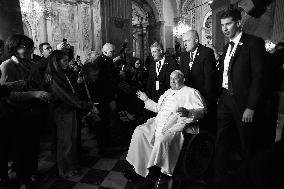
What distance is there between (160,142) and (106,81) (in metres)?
1.84

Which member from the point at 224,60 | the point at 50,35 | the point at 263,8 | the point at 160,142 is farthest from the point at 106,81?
the point at 50,35

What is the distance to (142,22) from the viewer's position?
19688 millimetres

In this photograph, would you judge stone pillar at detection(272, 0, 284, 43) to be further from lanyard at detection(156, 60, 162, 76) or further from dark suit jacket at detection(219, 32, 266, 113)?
dark suit jacket at detection(219, 32, 266, 113)

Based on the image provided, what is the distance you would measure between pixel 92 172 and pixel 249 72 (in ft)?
8.35

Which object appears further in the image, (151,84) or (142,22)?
(142,22)

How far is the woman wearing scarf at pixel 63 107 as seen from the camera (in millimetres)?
3107

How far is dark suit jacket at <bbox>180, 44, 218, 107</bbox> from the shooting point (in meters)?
3.43

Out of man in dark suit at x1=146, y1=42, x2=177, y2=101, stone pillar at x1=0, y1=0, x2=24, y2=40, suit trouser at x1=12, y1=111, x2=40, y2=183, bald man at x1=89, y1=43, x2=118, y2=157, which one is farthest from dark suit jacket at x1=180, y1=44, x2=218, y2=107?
stone pillar at x1=0, y1=0, x2=24, y2=40

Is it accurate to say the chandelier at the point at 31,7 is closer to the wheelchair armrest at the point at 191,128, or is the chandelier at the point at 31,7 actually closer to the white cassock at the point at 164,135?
the white cassock at the point at 164,135

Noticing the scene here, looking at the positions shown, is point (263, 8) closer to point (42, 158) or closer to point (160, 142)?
point (160, 142)

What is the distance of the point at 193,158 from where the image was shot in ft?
9.09

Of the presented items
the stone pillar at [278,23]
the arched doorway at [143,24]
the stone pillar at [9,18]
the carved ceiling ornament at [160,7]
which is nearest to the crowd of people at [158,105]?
the stone pillar at [9,18]

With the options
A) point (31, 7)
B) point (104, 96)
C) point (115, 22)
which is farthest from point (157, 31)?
point (104, 96)

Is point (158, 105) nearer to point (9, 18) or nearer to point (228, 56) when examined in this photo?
point (228, 56)
